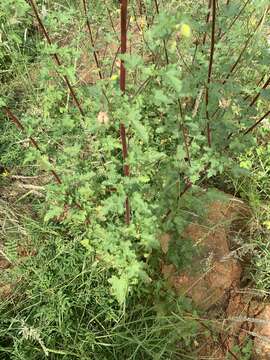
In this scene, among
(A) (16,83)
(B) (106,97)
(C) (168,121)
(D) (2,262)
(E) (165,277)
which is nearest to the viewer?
(B) (106,97)

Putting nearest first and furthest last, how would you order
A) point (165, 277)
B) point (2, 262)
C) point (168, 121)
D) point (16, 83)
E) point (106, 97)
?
point (106, 97) < point (168, 121) < point (165, 277) < point (2, 262) < point (16, 83)

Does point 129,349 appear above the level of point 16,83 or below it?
below

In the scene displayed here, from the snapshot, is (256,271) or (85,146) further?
(85,146)

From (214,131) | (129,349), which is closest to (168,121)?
(214,131)

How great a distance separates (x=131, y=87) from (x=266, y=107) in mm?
1140

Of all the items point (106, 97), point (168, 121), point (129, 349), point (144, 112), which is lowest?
point (129, 349)

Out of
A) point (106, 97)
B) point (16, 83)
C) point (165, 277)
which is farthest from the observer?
point (16, 83)

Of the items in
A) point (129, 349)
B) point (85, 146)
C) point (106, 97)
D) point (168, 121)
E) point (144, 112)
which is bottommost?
point (129, 349)

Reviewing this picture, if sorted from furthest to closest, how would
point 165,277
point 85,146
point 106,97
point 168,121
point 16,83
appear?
point 16,83
point 85,146
point 165,277
point 168,121
point 106,97

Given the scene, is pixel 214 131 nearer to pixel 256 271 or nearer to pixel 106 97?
pixel 106 97

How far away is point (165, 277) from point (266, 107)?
155cm

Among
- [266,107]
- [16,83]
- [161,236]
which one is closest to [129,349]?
[161,236]

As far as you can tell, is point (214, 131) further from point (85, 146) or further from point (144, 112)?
point (85, 146)

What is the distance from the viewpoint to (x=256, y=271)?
2.53 metres
